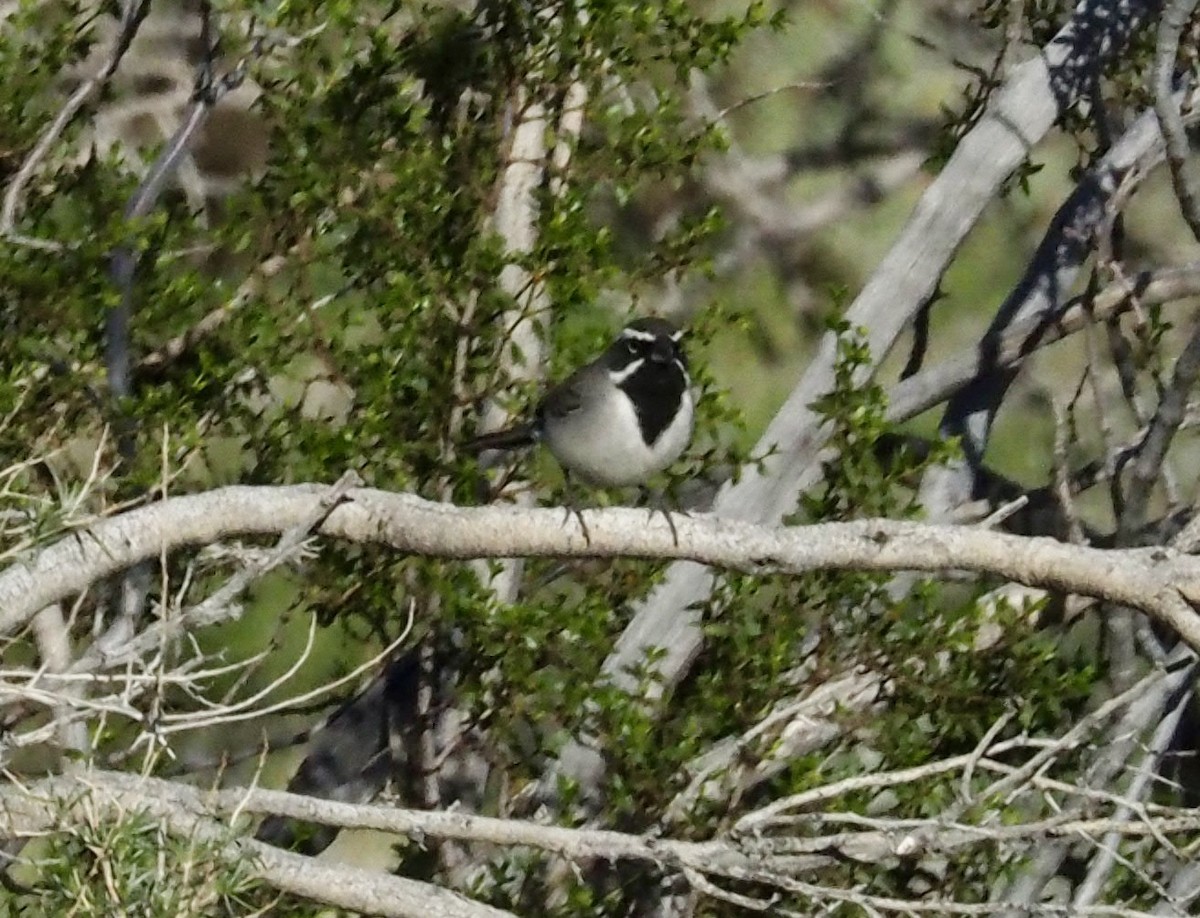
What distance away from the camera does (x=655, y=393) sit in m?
4.07

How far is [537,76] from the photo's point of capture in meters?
4.16

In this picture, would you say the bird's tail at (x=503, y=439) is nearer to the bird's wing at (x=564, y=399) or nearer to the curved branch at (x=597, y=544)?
the bird's wing at (x=564, y=399)

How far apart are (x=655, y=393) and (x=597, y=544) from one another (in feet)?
3.02

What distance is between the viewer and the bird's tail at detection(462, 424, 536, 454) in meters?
4.09

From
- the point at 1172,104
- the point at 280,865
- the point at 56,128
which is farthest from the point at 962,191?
the point at 280,865

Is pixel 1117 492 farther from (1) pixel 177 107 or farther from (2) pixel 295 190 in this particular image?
(1) pixel 177 107

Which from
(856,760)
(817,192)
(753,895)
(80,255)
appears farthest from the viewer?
(817,192)

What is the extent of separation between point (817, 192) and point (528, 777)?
16.3ft

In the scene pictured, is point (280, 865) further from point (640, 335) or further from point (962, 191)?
point (962, 191)

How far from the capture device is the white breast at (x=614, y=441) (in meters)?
4.00

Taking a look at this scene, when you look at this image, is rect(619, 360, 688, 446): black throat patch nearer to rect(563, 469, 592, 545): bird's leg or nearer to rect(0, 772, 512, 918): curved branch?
rect(563, 469, 592, 545): bird's leg

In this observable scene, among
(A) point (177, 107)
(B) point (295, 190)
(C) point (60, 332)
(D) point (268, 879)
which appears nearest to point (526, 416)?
(B) point (295, 190)

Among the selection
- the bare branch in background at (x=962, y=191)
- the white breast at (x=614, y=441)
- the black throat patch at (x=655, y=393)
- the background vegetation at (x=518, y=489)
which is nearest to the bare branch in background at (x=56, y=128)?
the background vegetation at (x=518, y=489)

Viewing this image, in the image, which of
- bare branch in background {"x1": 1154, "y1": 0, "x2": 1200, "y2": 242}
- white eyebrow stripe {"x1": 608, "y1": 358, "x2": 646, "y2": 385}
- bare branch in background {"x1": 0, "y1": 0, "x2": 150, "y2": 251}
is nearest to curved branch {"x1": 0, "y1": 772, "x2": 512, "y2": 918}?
bare branch in background {"x1": 0, "y1": 0, "x2": 150, "y2": 251}
